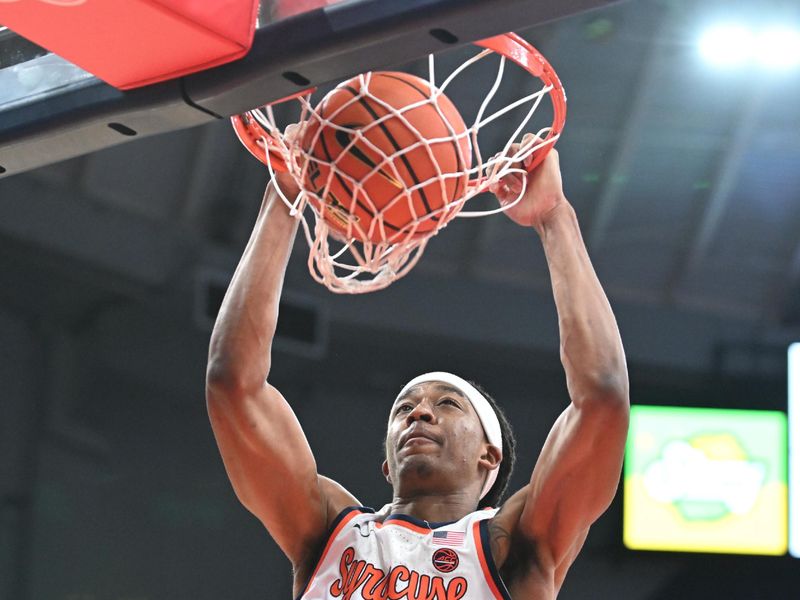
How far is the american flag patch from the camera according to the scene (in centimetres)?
267

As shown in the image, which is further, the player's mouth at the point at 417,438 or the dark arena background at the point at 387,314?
the dark arena background at the point at 387,314

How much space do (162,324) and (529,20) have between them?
4.83 m

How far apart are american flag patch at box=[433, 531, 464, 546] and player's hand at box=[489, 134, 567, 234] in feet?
2.32

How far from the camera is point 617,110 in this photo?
670 cm

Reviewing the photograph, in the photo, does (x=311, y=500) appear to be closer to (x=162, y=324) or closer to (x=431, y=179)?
(x=431, y=179)

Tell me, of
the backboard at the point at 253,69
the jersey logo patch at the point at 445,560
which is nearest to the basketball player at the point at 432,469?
the jersey logo patch at the point at 445,560

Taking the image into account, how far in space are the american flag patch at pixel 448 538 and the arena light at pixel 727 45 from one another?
14.5 feet

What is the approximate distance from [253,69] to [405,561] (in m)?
1.23

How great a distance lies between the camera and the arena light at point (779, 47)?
20.5 ft

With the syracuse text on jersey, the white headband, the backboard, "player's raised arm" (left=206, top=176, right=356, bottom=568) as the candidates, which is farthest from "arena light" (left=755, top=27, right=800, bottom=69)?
the backboard

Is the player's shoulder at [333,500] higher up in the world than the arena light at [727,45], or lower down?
lower down

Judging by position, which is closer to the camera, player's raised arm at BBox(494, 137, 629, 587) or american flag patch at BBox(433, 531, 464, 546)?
player's raised arm at BBox(494, 137, 629, 587)

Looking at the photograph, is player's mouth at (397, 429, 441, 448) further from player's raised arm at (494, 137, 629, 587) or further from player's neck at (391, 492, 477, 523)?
player's raised arm at (494, 137, 629, 587)

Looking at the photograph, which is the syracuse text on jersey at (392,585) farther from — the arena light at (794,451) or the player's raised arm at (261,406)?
the arena light at (794,451)
